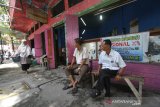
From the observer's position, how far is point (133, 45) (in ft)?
11.2

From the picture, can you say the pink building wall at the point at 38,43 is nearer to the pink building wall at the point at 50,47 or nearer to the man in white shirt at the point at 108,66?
the pink building wall at the point at 50,47

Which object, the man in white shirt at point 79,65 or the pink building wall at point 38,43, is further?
the pink building wall at point 38,43

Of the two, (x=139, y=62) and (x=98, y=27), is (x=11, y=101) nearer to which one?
(x=139, y=62)

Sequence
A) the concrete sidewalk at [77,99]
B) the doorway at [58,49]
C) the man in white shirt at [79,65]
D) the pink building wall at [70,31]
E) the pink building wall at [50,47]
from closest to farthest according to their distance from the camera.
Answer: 1. the concrete sidewalk at [77,99]
2. the man in white shirt at [79,65]
3. the pink building wall at [70,31]
4. the pink building wall at [50,47]
5. the doorway at [58,49]

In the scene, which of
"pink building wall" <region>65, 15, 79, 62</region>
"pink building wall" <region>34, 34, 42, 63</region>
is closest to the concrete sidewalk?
"pink building wall" <region>65, 15, 79, 62</region>

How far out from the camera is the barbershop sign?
10.5 ft

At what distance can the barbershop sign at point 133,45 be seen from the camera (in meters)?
3.20

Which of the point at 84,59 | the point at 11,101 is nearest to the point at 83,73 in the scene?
the point at 84,59

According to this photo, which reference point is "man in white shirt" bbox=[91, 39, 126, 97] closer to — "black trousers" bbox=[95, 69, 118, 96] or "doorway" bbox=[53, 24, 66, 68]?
"black trousers" bbox=[95, 69, 118, 96]

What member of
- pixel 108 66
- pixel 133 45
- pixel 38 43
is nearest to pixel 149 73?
pixel 133 45

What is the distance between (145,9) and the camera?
511cm

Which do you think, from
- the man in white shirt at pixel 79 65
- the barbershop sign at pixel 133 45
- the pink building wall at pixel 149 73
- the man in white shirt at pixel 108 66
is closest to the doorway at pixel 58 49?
the man in white shirt at pixel 79 65

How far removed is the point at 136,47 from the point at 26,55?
5154 millimetres

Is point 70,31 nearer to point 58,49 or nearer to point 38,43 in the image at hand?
point 58,49
